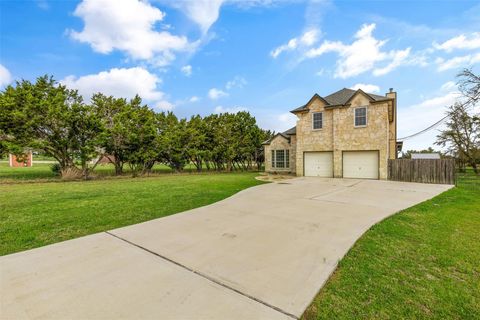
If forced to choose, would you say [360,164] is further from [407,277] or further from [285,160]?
[407,277]

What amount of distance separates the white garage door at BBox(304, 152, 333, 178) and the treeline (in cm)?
858

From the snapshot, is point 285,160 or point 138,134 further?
point 285,160

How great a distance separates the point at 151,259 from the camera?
3.18m

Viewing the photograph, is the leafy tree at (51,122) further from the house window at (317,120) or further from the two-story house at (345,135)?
the house window at (317,120)

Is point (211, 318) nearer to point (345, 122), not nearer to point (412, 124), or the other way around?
point (345, 122)

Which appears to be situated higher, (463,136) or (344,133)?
(463,136)

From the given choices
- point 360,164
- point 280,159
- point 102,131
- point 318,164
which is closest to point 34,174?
point 102,131

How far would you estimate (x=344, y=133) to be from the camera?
49.9 ft

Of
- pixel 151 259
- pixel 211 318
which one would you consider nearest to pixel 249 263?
pixel 211 318

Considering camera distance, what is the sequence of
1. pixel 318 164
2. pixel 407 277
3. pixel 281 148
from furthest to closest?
pixel 281 148, pixel 318 164, pixel 407 277

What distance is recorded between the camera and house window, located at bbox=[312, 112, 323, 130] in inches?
634

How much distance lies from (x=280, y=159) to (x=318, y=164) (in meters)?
4.03

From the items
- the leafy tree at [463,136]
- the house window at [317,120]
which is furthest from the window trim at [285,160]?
the leafy tree at [463,136]

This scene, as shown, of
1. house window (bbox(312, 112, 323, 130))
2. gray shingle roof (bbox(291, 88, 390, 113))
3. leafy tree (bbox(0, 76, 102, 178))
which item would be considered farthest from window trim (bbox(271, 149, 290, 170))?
leafy tree (bbox(0, 76, 102, 178))
